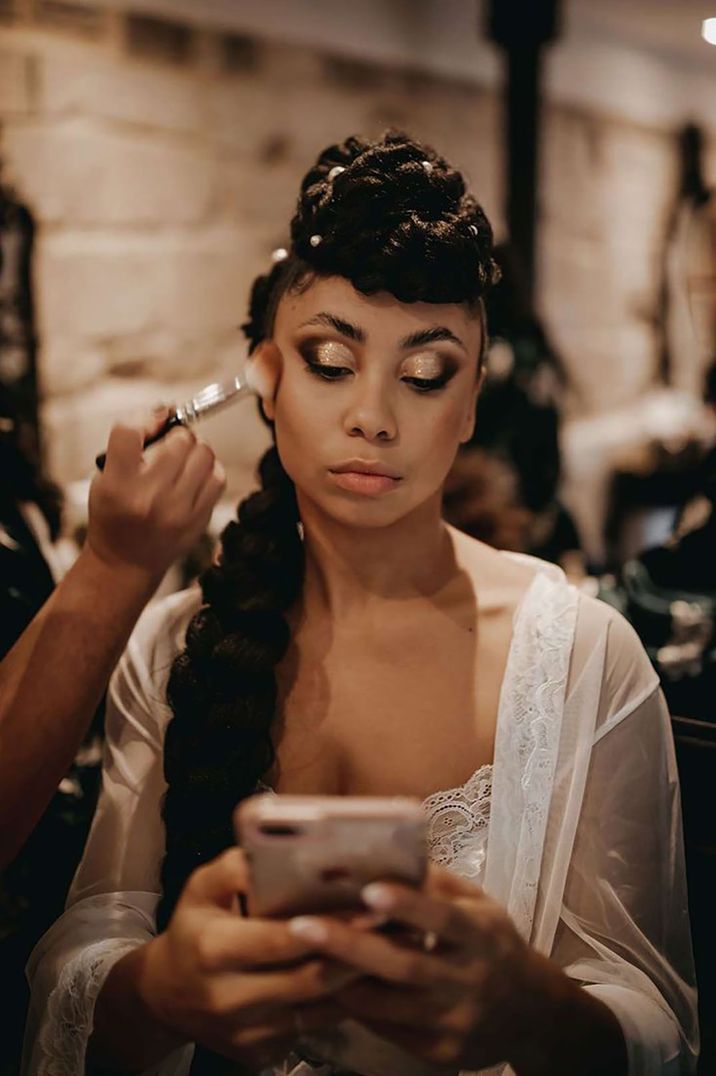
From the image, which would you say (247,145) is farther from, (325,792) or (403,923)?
(403,923)

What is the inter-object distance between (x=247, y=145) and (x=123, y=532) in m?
1.94

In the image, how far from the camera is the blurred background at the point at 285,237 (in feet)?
6.60

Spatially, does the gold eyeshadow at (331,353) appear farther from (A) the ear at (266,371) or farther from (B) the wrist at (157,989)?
(B) the wrist at (157,989)

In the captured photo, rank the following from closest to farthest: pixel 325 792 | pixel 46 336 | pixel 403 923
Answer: pixel 403 923
pixel 325 792
pixel 46 336

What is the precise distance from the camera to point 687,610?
1.93 meters

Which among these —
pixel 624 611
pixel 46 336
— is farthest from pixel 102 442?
pixel 624 611

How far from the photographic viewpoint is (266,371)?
1319 millimetres

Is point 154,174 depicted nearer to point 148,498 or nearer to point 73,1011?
point 148,498

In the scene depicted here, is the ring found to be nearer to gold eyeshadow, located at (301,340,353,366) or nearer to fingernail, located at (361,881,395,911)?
fingernail, located at (361,881,395,911)

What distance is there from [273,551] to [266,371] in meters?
0.24

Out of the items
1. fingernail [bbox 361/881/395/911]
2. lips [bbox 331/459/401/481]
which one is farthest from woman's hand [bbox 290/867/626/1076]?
lips [bbox 331/459/401/481]

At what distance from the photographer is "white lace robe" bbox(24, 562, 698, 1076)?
122 centimetres

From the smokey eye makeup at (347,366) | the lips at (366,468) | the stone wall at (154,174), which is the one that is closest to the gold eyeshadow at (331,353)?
the smokey eye makeup at (347,366)

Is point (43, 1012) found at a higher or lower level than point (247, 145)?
lower
